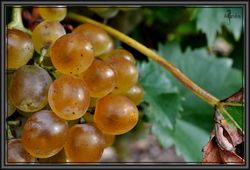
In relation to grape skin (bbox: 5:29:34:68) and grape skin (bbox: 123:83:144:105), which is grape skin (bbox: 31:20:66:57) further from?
grape skin (bbox: 123:83:144:105)

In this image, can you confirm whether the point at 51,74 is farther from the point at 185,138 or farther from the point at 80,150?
the point at 185,138

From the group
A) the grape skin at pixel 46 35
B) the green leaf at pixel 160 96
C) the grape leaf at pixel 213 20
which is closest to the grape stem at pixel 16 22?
the grape skin at pixel 46 35

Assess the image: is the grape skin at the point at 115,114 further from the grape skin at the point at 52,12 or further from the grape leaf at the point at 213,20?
the grape leaf at the point at 213,20

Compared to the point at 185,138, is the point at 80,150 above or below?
above

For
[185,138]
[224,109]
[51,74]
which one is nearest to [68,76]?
[51,74]

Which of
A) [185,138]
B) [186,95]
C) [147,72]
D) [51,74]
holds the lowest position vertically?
[185,138]

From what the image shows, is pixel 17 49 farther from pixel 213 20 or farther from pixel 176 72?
pixel 213 20

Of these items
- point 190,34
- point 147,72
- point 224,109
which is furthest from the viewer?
point 190,34
